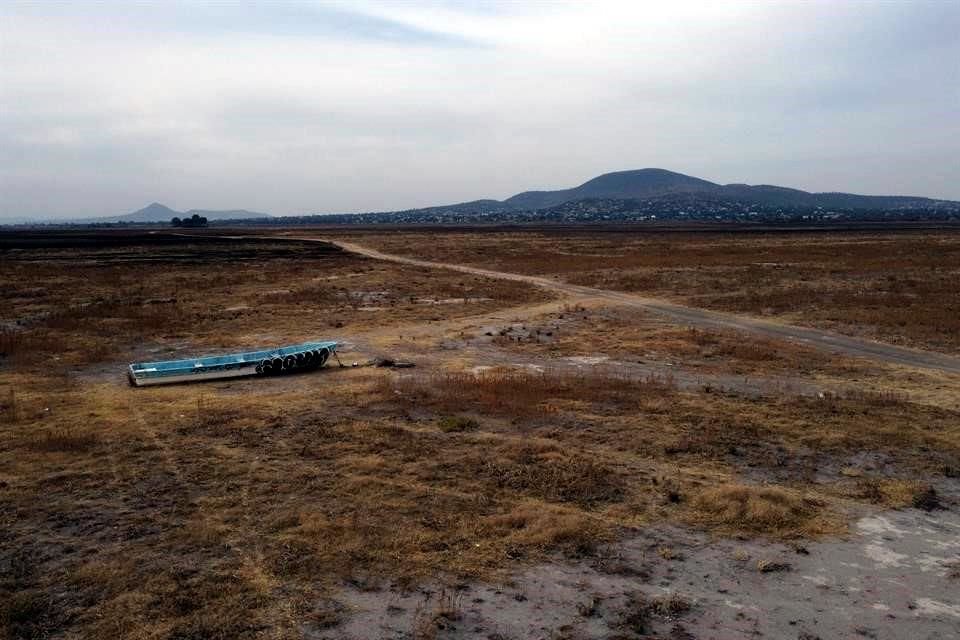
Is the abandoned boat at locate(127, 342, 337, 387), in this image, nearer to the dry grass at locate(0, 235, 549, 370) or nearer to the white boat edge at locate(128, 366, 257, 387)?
the white boat edge at locate(128, 366, 257, 387)

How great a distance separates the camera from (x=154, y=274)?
48.5 metres

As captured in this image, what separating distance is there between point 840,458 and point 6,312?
34.1 meters

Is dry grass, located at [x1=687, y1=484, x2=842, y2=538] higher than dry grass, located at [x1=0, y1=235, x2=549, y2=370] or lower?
lower

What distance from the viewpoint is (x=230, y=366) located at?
60.5 feet

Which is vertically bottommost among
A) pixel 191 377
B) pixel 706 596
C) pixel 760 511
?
pixel 706 596

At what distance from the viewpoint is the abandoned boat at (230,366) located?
58.1 ft

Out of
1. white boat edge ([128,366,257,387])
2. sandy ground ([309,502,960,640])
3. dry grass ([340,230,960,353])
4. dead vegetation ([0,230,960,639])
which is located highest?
dry grass ([340,230,960,353])

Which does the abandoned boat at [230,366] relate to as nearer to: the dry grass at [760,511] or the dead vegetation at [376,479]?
the dead vegetation at [376,479]

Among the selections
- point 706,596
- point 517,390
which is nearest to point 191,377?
point 517,390

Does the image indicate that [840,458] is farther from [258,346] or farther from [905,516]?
[258,346]

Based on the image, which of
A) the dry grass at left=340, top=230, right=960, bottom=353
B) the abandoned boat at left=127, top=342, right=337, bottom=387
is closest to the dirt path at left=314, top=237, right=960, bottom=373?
the dry grass at left=340, top=230, right=960, bottom=353

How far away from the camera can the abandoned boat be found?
17703mm

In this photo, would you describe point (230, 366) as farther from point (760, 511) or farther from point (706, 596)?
point (706, 596)

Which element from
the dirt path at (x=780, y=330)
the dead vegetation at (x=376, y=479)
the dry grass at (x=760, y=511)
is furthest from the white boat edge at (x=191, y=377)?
the dirt path at (x=780, y=330)
